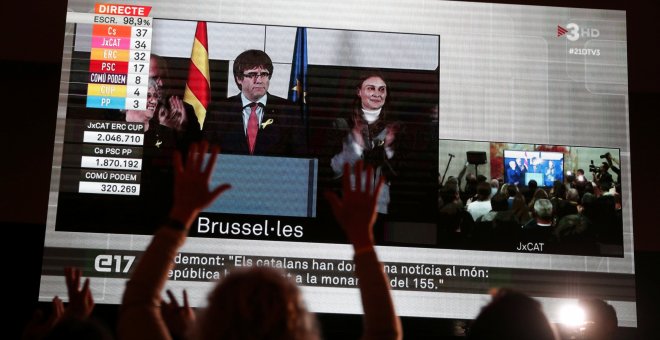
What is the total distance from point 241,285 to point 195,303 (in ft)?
9.53

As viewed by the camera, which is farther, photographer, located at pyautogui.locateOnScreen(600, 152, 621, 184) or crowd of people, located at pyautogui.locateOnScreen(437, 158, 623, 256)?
photographer, located at pyautogui.locateOnScreen(600, 152, 621, 184)

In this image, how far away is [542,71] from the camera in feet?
14.2

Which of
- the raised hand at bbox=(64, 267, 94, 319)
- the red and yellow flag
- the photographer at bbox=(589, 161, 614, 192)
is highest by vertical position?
the red and yellow flag

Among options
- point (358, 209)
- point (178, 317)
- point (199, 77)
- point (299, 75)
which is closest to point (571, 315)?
point (299, 75)

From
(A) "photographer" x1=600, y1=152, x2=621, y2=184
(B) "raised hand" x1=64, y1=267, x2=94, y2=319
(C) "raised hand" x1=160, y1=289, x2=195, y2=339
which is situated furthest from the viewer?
(A) "photographer" x1=600, y1=152, x2=621, y2=184

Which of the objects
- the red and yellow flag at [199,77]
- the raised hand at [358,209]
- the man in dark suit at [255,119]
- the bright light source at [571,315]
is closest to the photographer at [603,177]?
the bright light source at [571,315]

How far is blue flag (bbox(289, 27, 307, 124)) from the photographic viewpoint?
4172 mm

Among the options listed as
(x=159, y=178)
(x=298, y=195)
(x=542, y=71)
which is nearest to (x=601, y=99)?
(x=542, y=71)

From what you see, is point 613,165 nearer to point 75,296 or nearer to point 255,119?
point 255,119

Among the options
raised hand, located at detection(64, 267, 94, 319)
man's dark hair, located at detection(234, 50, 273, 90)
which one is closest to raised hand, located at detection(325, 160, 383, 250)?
raised hand, located at detection(64, 267, 94, 319)

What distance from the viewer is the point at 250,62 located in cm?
416

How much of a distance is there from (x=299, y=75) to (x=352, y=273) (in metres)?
1.12

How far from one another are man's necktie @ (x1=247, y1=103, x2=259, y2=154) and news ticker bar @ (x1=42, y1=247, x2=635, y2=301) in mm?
613

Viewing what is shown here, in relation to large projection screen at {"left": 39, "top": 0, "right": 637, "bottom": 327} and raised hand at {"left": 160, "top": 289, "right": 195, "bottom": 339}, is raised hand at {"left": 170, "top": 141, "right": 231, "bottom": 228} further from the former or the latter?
large projection screen at {"left": 39, "top": 0, "right": 637, "bottom": 327}
